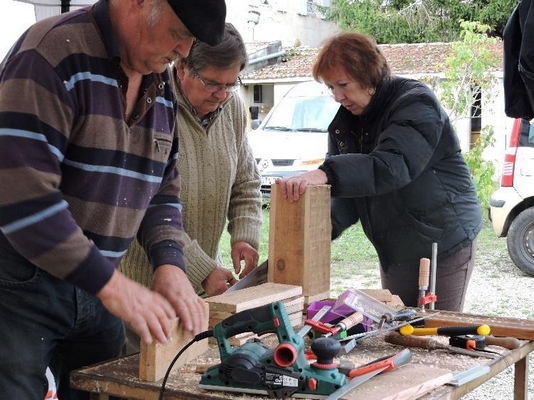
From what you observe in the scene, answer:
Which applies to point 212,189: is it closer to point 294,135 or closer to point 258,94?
point 294,135

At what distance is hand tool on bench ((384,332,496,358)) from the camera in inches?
86.5

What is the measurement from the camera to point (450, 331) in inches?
88.3

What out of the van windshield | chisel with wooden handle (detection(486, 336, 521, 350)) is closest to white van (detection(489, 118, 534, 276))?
the van windshield

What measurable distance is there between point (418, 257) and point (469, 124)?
44.0 feet

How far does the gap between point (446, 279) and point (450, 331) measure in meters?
0.90

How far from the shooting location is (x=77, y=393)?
2.28m

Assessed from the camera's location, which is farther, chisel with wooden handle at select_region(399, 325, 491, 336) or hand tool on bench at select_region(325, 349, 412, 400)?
chisel with wooden handle at select_region(399, 325, 491, 336)

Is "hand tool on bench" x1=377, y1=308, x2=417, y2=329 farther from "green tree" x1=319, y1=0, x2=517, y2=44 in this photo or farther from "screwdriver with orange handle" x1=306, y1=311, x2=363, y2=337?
"green tree" x1=319, y1=0, x2=517, y2=44

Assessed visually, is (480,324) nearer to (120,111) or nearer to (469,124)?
(120,111)

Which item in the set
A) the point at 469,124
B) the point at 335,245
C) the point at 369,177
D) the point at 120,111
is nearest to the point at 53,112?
the point at 120,111

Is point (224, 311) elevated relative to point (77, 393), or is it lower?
elevated

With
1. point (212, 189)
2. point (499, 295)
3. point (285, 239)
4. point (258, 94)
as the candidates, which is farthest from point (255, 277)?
point (258, 94)

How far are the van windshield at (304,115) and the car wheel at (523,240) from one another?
4102 mm

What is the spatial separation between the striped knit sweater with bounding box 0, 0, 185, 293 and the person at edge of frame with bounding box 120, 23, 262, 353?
Result: 1.81 ft
